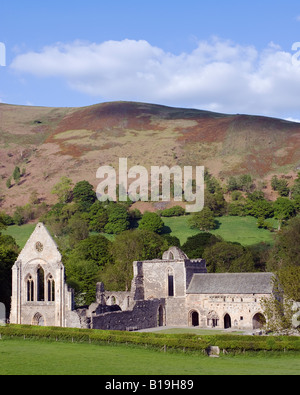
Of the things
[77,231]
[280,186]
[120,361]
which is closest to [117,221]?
[77,231]

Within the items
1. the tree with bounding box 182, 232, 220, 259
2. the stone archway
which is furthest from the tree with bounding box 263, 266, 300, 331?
the tree with bounding box 182, 232, 220, 259

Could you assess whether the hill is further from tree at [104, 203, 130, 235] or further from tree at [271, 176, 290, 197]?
tree at [104, 203, 130, 235]

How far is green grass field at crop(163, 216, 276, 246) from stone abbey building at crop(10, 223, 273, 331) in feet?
149

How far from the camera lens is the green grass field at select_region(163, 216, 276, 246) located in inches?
4269

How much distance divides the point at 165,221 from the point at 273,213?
21873 millimetres

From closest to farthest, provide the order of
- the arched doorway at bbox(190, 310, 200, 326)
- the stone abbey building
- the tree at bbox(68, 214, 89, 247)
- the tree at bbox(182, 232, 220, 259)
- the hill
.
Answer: the stone abbey building < the arched doorway at bbox(190, 310, 200, 326) < the tree at bbox(182, 232, 220, 259) < the tree at bbox(68, 214, 89, 247) < the hill

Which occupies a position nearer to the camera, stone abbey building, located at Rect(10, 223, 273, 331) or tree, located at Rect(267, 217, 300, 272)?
stone abbey building, located at Rect(10, 223, 273, 331)

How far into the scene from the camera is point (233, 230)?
11481 centimetres

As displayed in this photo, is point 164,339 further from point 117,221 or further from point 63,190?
point 63,190

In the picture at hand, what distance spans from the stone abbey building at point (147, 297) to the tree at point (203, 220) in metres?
52.4

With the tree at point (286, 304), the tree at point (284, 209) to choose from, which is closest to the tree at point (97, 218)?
the tree at point (284, 209)

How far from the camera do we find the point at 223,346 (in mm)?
36438
